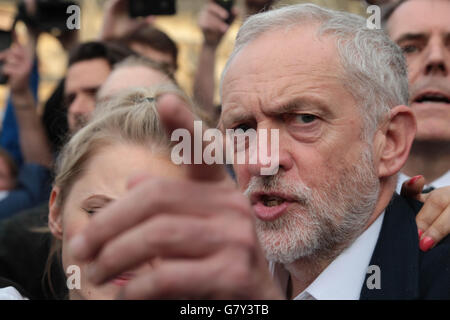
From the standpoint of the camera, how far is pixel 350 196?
184 centimetres

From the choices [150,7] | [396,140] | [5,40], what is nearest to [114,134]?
[396,140]

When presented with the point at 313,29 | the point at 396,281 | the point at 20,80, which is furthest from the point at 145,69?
the point at 396,281

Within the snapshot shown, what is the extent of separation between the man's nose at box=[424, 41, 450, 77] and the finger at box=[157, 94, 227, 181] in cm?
193

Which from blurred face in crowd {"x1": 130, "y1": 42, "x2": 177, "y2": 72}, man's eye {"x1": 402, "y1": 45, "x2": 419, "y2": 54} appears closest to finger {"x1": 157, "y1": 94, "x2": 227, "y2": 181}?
man's eye {"x1": 402, "y1": 45, "x2": 419, "y2": 54}

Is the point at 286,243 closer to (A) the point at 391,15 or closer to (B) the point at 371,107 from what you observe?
(B) the point at 371,107

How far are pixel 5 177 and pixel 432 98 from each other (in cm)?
249

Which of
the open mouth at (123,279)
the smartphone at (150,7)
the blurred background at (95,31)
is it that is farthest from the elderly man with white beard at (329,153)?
the blurred background at (95,31)

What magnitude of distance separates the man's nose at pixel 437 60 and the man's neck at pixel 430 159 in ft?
0.97

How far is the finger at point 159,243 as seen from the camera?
951 millimetres

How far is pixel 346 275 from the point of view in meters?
1.79

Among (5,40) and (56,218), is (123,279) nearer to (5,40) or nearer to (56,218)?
(56,218)

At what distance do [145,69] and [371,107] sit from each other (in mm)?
1521

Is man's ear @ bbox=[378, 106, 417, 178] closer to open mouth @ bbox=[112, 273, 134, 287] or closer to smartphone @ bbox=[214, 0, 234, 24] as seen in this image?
open mouth @ bbox=[112, 273, 134, 287]

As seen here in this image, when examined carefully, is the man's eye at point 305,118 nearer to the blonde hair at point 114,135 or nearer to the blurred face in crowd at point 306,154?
the blurred face in crowd at point 306,154
